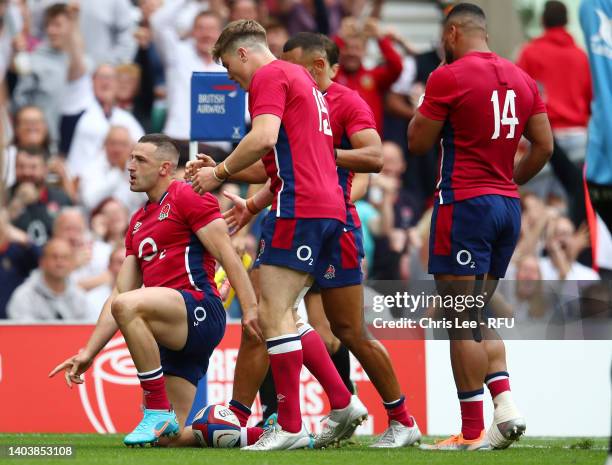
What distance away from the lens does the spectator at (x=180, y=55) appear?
13680 mm

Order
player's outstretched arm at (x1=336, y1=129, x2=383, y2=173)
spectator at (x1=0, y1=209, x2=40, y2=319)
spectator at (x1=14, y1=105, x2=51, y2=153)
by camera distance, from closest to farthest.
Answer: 1. player's outstretched arm at (x1=336, y1=129, x2=383, y2=173)
2. spectator at (x1=0, y1=209, x2=40, y2=319)
3. spectator at (x1=14, y1=105, x2=51, y2=153)

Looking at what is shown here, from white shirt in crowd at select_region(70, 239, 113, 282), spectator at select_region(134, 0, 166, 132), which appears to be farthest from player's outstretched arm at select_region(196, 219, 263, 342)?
spectator at select_region(134, 0, 166, 132)

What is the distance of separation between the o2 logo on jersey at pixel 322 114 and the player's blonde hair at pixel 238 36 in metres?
0.40

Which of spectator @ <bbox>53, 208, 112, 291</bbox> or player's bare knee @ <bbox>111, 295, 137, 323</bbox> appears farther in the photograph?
spectator @ <bbox>53, 208, 112, 291</bbox>

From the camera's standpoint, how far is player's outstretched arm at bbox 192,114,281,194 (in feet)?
22.8

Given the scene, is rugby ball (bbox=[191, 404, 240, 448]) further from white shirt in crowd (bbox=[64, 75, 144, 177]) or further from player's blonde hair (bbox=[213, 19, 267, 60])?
white shirt in crowd (bbox=[64, 75, 144, 177])

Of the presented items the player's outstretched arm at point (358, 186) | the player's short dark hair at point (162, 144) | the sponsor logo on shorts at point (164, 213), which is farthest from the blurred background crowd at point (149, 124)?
the sponsor logo on shorts at point (164, 213)

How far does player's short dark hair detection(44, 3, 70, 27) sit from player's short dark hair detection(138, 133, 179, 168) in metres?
6.09

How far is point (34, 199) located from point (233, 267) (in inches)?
236

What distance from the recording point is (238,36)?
24.0 ft

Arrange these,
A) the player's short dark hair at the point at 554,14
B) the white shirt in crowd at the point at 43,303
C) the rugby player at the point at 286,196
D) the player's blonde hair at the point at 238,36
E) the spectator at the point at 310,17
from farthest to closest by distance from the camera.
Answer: the spectator at the point at 310,17 < the player's short dark hair at the point at 554,14 < the white shirt in crowd at the point at 43,303 < the player's blonde hair at the point at 238,36 < the rugby player at the point at 286,196

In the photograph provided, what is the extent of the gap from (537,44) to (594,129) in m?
7.36

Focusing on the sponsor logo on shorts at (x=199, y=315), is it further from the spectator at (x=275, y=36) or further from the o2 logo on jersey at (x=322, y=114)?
the spectator at (x=275, y=36)

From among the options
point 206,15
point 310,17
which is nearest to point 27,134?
point 206,15
